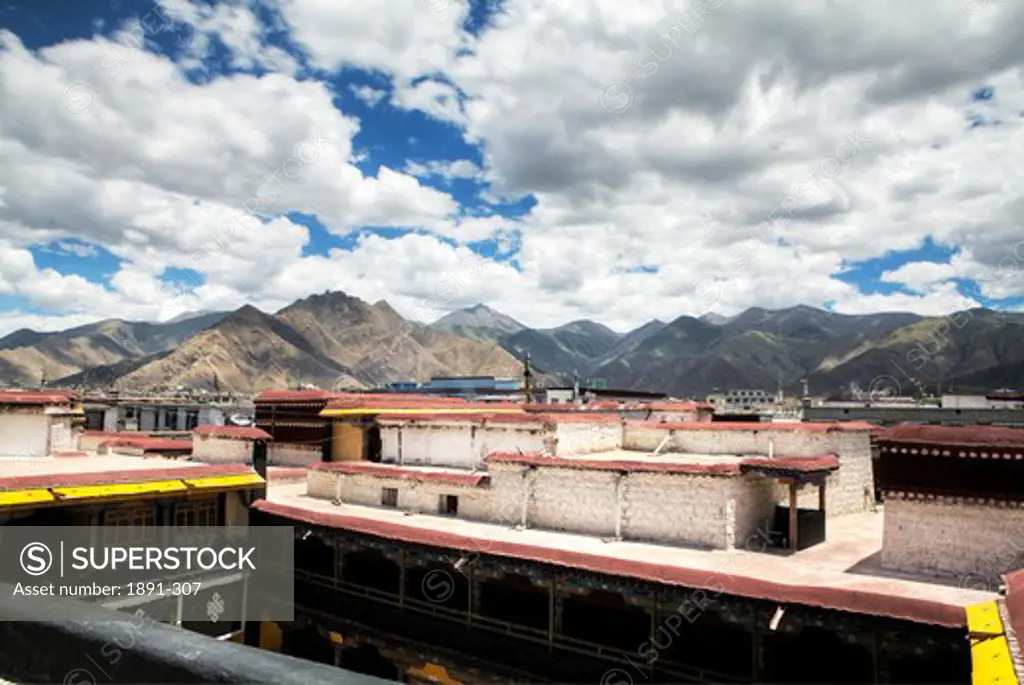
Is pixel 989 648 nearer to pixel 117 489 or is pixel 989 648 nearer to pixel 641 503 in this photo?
pixel 641 503

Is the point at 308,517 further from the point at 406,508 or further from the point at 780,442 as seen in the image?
the point at 780,442

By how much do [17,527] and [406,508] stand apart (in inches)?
476

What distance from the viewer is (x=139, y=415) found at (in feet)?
218

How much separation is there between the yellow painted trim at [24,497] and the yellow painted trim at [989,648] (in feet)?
73.4

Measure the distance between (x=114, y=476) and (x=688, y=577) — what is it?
59.7 ft

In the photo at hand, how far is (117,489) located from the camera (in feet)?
71.2

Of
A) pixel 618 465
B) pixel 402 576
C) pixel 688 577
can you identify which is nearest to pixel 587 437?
pixel 618 465

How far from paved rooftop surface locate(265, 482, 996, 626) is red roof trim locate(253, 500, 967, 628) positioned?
0.02 metres

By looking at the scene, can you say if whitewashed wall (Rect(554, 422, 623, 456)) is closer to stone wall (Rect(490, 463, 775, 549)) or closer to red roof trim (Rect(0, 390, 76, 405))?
stone wall (Rect(490, 463, 775, 549))

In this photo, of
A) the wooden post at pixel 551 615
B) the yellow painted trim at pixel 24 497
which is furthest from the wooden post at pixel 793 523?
the yellow painted trim at pixel 24 497

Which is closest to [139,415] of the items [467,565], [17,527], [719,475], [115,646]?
[17,527]

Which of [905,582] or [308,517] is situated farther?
[308,517]

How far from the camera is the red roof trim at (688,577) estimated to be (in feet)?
44.4

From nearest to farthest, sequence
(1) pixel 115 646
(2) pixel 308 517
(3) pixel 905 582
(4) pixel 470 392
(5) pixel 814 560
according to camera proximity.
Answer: (1) pixel 115 646
(3) pixel 905 582
(5) pixel 814 560
(2) pixel 308 517
(4) pixel 470 392
